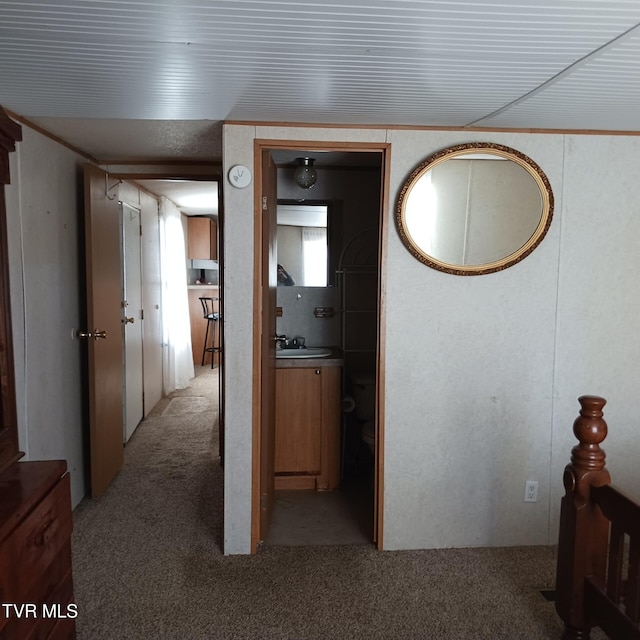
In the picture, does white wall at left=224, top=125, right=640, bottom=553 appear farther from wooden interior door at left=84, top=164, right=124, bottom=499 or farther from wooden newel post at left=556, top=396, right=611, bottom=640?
wooden interior door at left=84, top=164, right=124, bottom=499

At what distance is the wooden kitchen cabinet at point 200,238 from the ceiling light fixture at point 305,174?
13.3ft

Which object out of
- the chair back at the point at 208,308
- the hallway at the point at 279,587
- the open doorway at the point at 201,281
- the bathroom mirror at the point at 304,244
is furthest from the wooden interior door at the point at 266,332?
the chair back at the point at 208,308

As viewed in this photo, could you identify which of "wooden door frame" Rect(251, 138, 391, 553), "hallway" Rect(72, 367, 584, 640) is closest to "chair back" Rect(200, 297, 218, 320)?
"hallway" Rect(72, 367, 584, 640)

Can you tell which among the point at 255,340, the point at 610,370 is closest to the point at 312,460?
the point at 255,340

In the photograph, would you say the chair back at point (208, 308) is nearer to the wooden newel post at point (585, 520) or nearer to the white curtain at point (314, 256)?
the white curtain at point (314, 256)

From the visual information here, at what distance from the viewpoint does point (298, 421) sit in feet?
10.6

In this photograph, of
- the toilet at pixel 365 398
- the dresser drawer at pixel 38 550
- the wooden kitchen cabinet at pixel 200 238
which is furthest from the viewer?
the wooden kitchen cabinet at pixel 200 238

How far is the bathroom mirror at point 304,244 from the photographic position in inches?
143

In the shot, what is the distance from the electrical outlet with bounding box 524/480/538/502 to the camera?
259 centimetres

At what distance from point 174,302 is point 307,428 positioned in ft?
10.8

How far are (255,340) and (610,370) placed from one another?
1733 mm

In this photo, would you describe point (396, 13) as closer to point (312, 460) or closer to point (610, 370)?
point (610, 370)

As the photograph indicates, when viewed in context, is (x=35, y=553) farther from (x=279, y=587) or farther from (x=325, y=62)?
(x=325, y=62)

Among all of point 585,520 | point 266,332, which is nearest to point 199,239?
point 266,332
